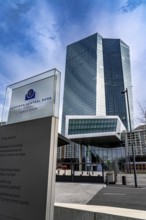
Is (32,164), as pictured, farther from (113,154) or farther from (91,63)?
(91,63)

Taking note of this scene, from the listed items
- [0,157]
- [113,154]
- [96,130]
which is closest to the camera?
[0,157]

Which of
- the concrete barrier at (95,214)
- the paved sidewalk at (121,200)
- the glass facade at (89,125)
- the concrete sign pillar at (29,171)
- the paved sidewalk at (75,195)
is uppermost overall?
the glass facade at (89,125)

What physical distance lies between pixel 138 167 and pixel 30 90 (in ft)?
194

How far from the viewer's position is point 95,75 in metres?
94.9

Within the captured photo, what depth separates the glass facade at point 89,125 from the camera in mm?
61562

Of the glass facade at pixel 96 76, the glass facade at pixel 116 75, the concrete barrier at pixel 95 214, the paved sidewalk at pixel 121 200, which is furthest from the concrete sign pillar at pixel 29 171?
the glass facade at pixel 96 76

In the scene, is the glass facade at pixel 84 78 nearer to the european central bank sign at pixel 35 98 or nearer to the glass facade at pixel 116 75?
the glass facade at pixel 116 75

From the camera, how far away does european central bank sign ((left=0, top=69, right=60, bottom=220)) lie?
3240 mm

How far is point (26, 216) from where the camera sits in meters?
3.30

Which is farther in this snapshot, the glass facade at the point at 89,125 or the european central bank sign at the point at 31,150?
the glass facade at the point at 89,125

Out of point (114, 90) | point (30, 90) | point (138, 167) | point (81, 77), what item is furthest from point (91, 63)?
point (30, 90)

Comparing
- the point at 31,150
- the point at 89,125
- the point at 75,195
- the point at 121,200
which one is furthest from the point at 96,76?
the point at 31,150

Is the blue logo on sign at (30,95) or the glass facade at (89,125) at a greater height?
the glass facade at (89,125)

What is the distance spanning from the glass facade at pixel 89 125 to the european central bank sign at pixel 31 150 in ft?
192
